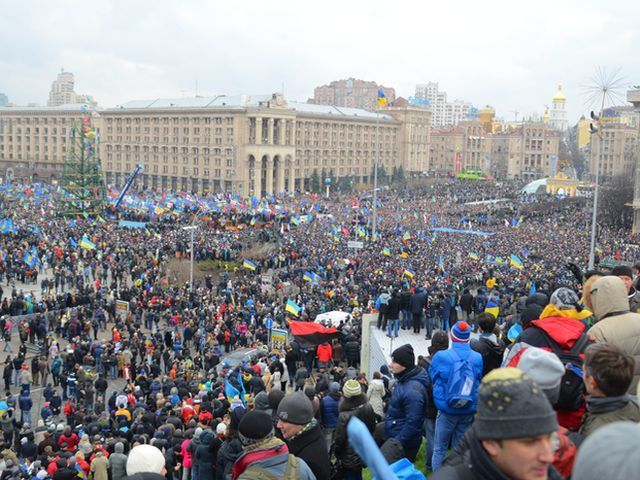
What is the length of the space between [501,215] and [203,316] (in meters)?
38.5

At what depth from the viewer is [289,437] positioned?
16.0ft

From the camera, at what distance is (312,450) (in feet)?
16.3

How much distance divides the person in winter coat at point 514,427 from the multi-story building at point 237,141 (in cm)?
7263

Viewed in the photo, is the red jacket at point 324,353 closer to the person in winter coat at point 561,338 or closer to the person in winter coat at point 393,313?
the person in winter coat at point 393,313

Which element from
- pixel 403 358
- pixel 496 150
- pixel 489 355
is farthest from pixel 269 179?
pixel 403 358

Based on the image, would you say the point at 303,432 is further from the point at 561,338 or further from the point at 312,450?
the point at 561,338

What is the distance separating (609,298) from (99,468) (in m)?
6.30

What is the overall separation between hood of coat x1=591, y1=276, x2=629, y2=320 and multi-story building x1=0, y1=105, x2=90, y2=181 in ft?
358

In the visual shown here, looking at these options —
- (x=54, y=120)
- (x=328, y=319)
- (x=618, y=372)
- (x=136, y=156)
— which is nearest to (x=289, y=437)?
(x=618, y=372)

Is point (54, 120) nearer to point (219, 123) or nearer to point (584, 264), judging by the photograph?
point (219, 123)

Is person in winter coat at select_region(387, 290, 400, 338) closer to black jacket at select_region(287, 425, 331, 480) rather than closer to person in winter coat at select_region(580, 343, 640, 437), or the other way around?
black jacket at select_region(287, 425, 331, 480)

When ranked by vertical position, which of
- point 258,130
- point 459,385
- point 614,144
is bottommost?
point 459,385

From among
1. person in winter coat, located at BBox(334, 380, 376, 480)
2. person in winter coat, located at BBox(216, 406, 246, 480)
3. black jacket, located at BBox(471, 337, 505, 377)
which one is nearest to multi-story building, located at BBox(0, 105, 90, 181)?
person in winter coat, located at BBox(216, 406, 246, 480)

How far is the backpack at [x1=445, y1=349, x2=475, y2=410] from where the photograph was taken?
18.8 feet
